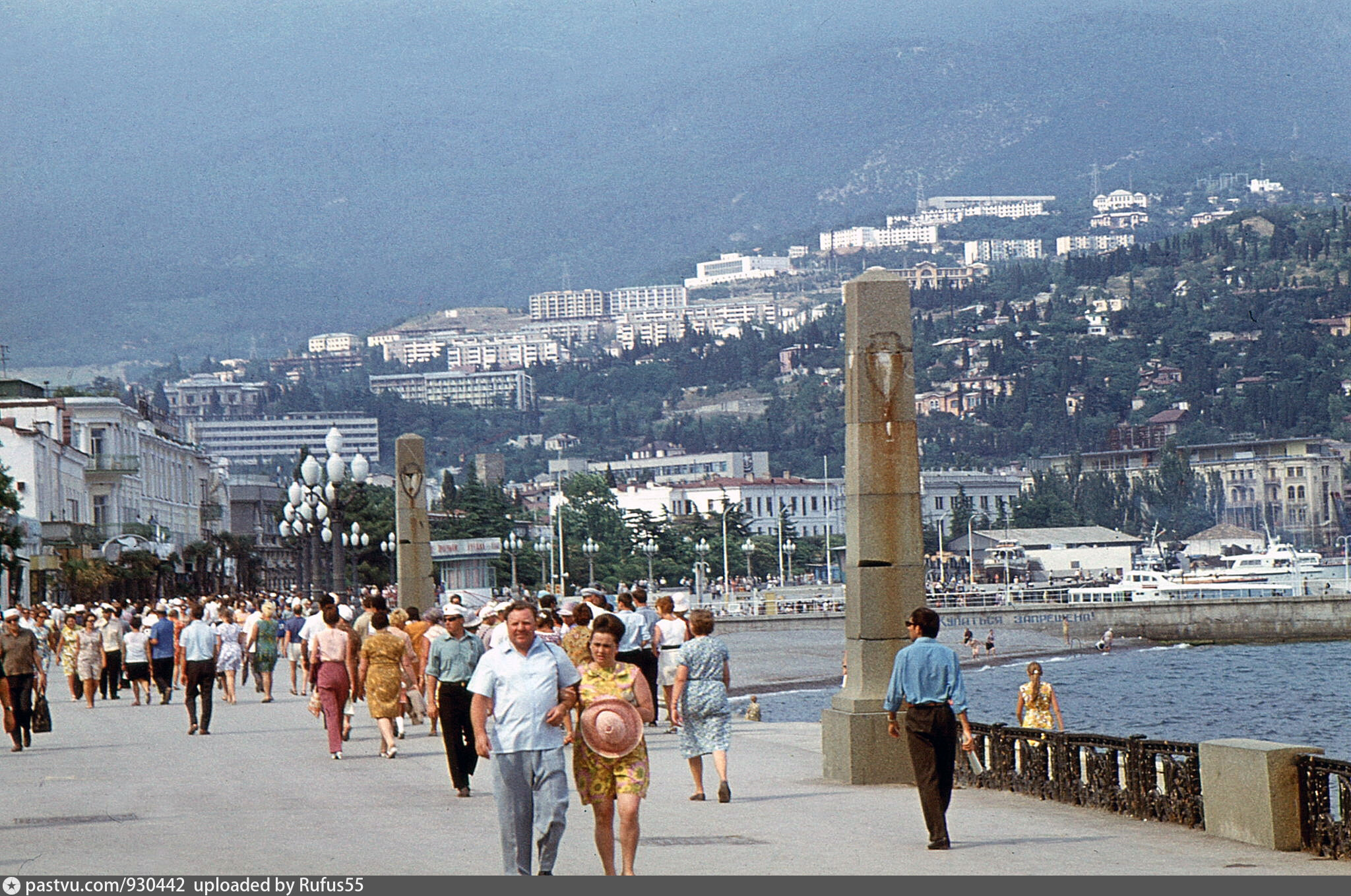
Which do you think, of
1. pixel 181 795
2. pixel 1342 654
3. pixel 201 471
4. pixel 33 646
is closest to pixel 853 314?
pixel 181 795

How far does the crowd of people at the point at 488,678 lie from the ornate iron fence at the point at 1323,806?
11.7 feet

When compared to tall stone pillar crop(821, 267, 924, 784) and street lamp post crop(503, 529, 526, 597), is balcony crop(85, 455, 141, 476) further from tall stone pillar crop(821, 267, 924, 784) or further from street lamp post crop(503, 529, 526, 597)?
tall stone pillar crop(821, 267, 924, 784)

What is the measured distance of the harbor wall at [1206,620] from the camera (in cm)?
9550

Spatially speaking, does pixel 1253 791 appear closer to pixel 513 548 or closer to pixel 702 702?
pixel 702 702

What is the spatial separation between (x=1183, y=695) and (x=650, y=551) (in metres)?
78.1

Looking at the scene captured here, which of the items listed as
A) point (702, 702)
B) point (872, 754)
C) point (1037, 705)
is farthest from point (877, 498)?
point (1037, 705)

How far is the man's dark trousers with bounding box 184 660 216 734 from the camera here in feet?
71.5

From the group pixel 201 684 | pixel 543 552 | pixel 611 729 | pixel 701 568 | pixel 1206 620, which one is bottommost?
pixel 1206 620

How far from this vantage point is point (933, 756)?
11938mm

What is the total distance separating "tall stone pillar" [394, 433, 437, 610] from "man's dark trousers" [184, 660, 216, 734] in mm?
8316

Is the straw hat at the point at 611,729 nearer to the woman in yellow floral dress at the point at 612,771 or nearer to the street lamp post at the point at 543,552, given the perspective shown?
the woman in yellow floral dress at the point at 612,771

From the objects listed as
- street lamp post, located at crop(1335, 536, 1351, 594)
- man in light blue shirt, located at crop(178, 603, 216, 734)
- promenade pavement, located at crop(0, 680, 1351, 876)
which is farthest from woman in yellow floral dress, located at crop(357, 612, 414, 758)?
street lamp post, located at crop(1335, 536, 1351, 594)

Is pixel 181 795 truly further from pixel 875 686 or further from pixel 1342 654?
pixel 1342 654

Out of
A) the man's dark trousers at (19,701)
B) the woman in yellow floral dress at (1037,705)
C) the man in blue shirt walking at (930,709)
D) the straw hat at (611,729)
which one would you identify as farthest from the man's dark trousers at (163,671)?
the straw hat at (611,729)
